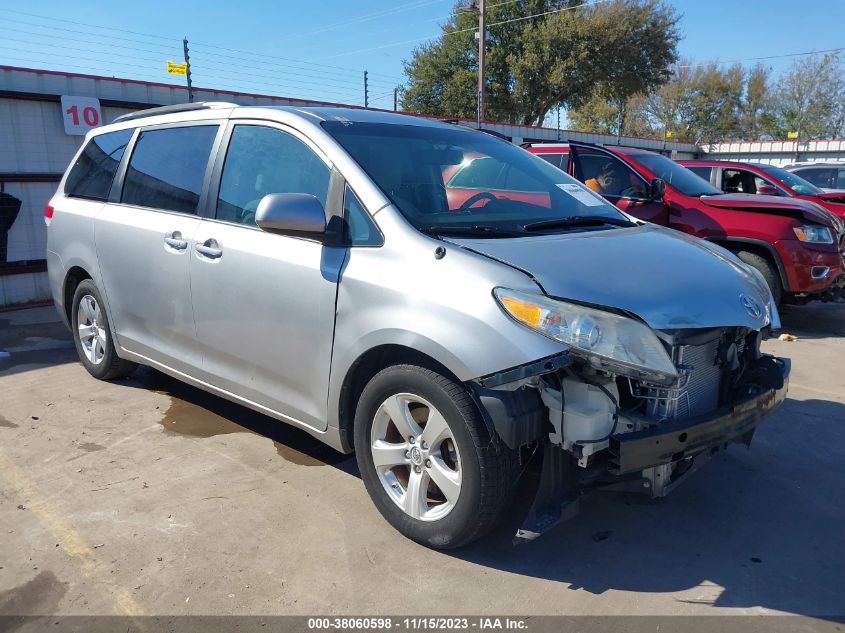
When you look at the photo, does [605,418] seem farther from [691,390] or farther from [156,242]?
[156,242]

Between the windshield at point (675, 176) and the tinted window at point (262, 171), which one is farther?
the windshield at point (675, 176)

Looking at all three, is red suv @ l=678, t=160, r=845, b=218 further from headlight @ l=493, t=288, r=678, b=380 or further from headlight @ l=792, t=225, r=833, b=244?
headlight @ l=493, t=288, r=678, b=380

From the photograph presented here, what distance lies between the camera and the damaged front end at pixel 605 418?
2500 millimetres

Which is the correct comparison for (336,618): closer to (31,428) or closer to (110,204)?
(31,428)

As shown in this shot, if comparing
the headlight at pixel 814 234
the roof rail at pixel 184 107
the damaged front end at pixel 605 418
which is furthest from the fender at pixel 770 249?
the roof rail at pixel 184 107

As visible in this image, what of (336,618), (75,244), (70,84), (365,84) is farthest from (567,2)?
(336,618)

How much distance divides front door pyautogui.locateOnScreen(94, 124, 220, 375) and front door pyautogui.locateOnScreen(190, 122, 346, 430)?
19 cm

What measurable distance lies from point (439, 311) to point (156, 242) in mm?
2235

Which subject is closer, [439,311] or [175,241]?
[439,311]

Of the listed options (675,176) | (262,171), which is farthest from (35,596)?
(675,176)

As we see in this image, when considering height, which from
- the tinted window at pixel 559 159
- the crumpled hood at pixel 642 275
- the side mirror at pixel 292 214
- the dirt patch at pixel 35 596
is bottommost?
the dirt patch at pixel 35 596

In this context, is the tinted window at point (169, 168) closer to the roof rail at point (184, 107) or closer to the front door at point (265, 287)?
the roof rail at point (184, 107)

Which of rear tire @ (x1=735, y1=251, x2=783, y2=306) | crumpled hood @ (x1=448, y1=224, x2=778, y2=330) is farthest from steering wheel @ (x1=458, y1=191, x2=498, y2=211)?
rear tire @ (x1=735, y1=251, x2=783, y2=306)

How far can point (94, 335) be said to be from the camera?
511 cm
